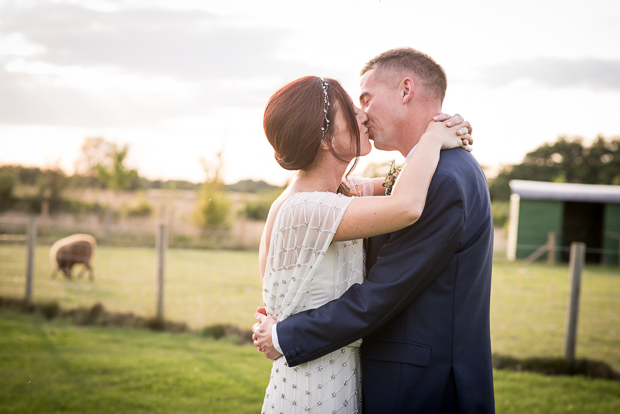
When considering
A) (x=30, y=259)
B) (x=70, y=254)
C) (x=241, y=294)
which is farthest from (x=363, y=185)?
(x=70, y=254)

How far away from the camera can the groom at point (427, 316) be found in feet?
6.40

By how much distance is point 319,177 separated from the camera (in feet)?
7.43

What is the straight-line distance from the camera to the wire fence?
798 centimetres

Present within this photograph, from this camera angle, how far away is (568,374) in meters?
6.29

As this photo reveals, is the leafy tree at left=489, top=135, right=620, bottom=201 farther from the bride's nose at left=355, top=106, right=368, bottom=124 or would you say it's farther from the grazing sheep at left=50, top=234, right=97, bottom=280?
the bride's nose at left=355, top=106, right=368, bottom=124

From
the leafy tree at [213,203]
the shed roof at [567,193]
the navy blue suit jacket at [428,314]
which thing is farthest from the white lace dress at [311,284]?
the leafy tree at [213,203]

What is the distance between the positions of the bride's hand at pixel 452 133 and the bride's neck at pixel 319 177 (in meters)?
0.47

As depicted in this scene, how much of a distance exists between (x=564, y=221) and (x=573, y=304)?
17.2 metres

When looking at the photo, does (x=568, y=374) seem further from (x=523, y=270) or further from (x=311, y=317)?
(x=523, y=270)

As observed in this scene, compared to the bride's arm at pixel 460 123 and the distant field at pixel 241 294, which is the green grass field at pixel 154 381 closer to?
the distant field at pixel 241 294

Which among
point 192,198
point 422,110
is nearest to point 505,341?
point 422,110

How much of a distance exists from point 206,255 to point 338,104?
17014 millimetres

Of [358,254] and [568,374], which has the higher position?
[358,254]

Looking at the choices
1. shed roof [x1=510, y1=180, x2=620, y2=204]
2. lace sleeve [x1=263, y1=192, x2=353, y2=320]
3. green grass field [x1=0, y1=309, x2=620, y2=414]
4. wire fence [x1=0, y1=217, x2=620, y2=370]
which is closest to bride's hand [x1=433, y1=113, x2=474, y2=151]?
lace sleeve [x1=263, y1=192, x2=353, y2=320]
